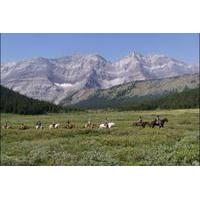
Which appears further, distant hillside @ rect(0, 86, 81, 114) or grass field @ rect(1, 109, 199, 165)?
distant hillside @ rect(0, 86, 81, 114)

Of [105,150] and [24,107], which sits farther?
[24,107]

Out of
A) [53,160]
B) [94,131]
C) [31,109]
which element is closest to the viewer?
[53,160]

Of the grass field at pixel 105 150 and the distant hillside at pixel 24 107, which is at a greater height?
the distant hillside at pixel 24 107

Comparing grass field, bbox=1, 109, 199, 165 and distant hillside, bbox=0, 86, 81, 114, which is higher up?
distant hillside, bbox=0, 86, 81, 114

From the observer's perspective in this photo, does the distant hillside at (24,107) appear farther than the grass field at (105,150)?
Yes

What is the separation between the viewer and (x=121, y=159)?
26953 mm

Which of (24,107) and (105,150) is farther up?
(24,107)
